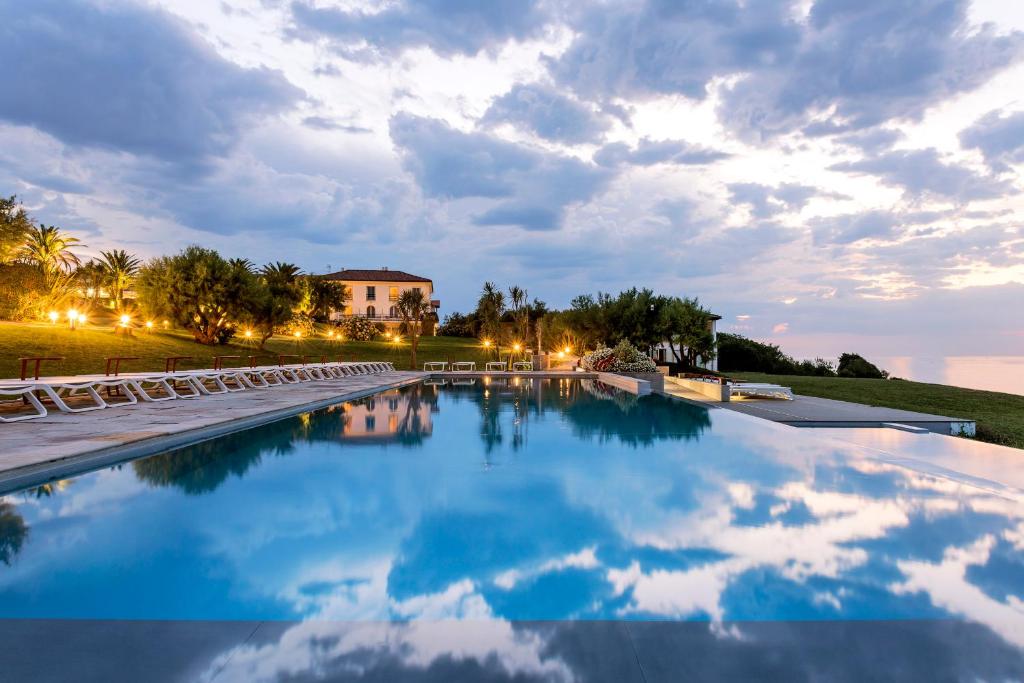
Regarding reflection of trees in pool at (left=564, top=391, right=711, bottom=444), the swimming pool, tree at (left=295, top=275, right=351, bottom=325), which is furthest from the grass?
tree at (left=295, top=275, right=351, bottom=325)

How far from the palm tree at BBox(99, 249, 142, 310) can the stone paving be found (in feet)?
133

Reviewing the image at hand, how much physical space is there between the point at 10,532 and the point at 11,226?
2453 cm

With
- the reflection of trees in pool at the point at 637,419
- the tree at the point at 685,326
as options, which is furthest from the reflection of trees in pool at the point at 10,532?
the tree at the point at 685,326

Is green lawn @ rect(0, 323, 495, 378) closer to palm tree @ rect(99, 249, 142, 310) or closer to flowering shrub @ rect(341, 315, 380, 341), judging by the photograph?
flowering shrub @ rect(341, 315, 380, 341)

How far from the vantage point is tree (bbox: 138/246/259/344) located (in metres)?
32.5

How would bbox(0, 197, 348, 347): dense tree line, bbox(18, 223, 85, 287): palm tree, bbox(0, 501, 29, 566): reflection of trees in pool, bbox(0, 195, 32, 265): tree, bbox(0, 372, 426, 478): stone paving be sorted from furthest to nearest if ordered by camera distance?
1. bbox(18, 223, 85, 287): palm tree
2. bbox(0, 197, 348, 347): dense tree line
3. bbox(0, 195, 32, 265): tree
4. bbox(0, 372, 426, 478): stone paving
5. bbox(0, 501, 29, 566): reflection of trees in pool

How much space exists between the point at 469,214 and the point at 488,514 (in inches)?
1396

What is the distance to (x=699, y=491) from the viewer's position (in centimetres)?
587

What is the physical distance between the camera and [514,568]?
382 cm

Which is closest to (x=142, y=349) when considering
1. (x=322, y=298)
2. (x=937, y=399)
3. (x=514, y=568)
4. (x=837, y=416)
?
(x=322, y=298)

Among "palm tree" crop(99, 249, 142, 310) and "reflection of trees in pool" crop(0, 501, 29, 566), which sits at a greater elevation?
"palm tree" crop(99, 249, 142, 310)

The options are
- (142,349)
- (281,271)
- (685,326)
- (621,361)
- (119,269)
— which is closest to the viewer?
(621,361)

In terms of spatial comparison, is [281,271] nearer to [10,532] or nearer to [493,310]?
[493,310]

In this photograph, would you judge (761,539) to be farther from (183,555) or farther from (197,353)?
(197,353)
